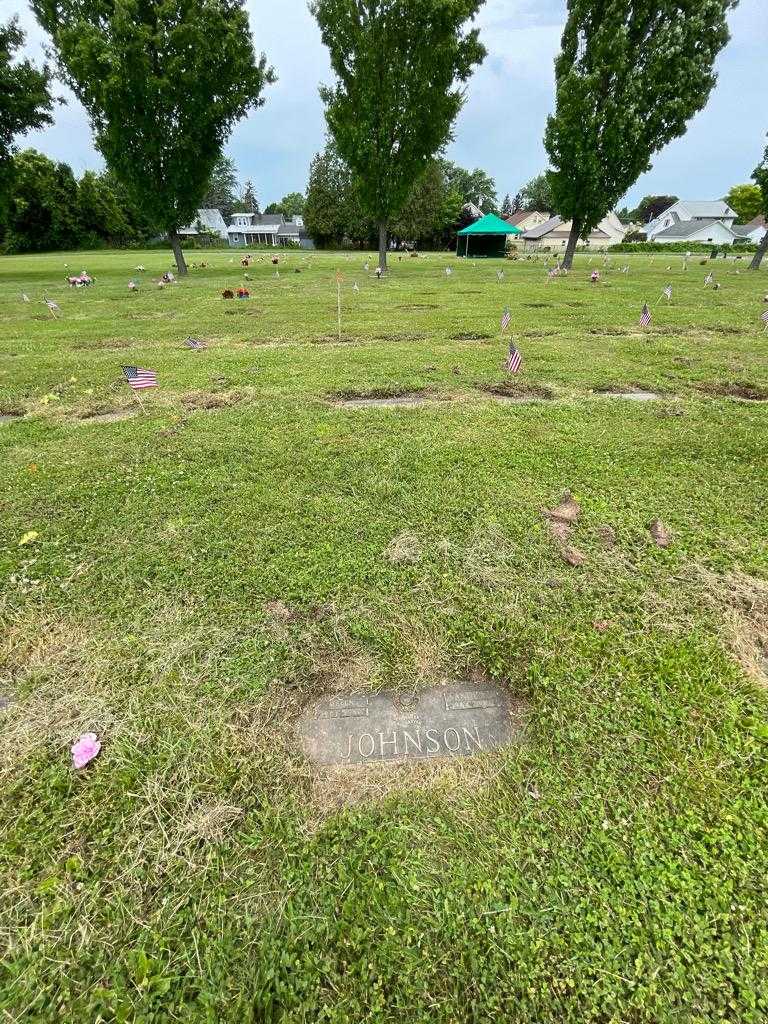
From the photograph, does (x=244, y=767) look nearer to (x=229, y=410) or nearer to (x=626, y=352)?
(x=229, y=410)

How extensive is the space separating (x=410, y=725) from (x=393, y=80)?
22208 mm

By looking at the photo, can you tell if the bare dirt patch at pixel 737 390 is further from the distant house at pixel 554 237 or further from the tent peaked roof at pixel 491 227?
the distant house at pixel 554 237

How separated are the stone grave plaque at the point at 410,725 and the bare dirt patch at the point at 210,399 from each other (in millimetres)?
4054

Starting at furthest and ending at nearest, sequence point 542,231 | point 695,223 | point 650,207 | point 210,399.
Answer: point 650,207, point 695,223, point 542,231, point 210,399

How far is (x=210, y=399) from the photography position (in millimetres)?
5344

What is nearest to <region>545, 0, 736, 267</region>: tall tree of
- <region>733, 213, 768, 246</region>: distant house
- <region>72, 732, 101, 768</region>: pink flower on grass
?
<region>72, 732, 101, 768</region>: pink flower on grass

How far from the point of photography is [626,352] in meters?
7.21

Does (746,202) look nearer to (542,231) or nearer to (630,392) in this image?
(542,231)

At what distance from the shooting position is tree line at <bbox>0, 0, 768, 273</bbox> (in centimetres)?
1477

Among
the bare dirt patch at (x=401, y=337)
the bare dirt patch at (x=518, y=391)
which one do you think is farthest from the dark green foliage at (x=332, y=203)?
the bare dirt patch at (x=518, y=391)

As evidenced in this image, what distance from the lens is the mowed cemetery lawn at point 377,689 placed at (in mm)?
1291

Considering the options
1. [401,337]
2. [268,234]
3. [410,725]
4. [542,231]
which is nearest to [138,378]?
[410,725]

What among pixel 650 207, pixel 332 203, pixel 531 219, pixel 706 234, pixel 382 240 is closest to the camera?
pixel 382 240

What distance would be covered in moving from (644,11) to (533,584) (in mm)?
26052
